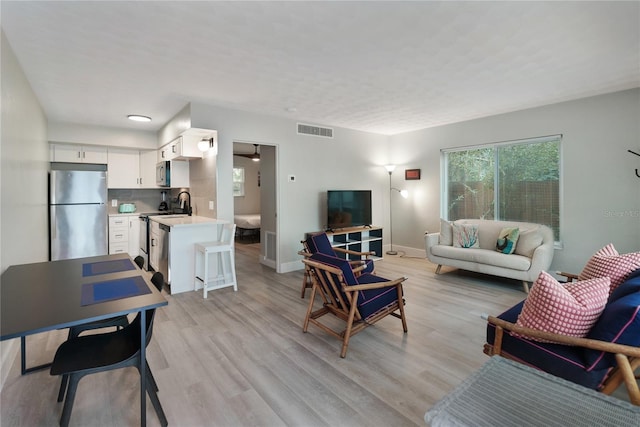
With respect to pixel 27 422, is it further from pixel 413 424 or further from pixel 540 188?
pixel 540 188

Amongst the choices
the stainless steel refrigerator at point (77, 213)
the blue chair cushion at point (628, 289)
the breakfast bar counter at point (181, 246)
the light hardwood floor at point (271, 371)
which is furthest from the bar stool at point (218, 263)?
the blue chair cushion at point (628, 289)

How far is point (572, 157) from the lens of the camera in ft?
14.2

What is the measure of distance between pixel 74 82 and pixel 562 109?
248 inches

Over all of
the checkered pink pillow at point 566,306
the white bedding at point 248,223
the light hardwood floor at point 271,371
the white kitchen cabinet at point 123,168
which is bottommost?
the light hardwood floor at point 271,371

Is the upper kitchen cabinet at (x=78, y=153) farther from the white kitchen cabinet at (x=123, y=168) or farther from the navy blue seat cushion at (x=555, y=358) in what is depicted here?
the navy blue seat cushion at (x=555, y=358)

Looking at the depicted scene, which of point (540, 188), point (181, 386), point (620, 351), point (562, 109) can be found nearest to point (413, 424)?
point (620, 351)

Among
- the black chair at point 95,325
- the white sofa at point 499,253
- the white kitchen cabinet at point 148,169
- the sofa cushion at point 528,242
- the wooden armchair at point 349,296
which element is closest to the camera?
the black chair at point 95,325

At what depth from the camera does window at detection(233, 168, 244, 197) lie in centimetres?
894

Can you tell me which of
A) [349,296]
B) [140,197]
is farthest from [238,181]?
[349,296]

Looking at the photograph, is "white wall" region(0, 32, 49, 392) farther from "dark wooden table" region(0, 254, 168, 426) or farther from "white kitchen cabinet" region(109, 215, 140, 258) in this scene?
"white kitchen cabinet" region(109, 215, 140, 258)

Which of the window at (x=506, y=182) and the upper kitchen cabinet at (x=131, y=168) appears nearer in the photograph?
the window at (x=506, y=182)

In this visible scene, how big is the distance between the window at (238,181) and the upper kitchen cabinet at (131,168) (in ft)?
9.53

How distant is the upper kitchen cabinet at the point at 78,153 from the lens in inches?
215

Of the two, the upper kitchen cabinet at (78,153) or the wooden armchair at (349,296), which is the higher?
the upper kitchen cabinet at (78,153)
